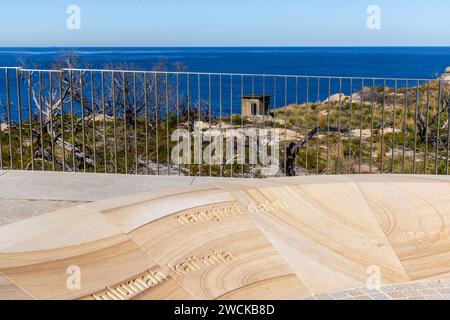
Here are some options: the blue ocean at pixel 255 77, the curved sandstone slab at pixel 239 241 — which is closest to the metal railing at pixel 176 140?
the blue ocean at pixel 255 77

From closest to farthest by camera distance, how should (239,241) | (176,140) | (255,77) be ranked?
1. (239,241)
2. (176,140)
3. (255,77)

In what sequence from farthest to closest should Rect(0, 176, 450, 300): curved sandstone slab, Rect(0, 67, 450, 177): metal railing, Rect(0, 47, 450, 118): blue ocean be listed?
Rect(0, 47, 450, 118): blue ocean
Rect(0, 67, 450, 177): metal railing
Rect(0, 176, 450, 300): curved sandstone slab

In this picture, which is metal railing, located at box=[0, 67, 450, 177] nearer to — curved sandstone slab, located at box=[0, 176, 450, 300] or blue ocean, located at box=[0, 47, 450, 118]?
blue ocean, located at box=[0, 47, 450, 118]

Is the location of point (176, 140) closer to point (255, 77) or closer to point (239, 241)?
point (239, 241)

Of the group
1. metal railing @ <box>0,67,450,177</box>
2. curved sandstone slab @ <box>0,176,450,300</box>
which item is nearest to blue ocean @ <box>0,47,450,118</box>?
metal railing @ <box>0,67,450,177</box>

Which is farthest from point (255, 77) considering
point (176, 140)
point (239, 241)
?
point (239, 241)

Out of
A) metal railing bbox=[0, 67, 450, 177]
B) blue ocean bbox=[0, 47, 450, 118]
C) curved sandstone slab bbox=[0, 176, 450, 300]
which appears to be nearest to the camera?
curved sandstone slab bbox=[0, 176, 450, 300]

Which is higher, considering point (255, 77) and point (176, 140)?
point (176, 140)

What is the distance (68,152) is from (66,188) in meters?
7.18

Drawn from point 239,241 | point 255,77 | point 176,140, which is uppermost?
point 239,241

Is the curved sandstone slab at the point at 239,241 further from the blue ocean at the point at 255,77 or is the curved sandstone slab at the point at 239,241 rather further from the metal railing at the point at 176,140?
the metal railing at the point at 176,140

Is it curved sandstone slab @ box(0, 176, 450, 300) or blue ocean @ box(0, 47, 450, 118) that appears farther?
blue ocean @ box(0, 47, 450, 118)

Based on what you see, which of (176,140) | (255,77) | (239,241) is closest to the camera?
(239,241)
